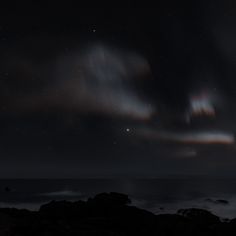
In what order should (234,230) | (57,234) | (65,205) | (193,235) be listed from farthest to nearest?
(65,205)
(234,230)
(193,235)
(57,234)

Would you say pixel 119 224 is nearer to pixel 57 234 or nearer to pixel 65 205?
pixel 65 205

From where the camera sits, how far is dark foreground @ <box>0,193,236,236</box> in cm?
1627

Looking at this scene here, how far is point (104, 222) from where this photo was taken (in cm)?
2083

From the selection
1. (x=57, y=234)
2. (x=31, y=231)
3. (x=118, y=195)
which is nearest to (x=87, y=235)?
(x=57, y=234)

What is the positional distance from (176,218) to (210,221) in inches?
96.8

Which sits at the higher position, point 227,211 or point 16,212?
point 16,212

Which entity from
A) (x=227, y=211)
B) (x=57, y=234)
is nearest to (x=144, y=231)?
(x=57, y=234)

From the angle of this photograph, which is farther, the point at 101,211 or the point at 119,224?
the point at 101,211

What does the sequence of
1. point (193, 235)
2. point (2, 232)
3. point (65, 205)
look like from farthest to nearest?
point (65, 205), point (193, 235), point (2, 232)

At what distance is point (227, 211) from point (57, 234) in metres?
54.6

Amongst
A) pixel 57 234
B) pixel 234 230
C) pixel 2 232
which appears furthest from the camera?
pixel 234 230

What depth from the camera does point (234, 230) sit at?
1941 cm

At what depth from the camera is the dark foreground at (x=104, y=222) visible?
16266 millimetres

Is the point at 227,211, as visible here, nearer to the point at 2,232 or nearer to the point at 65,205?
the point at 65,205
